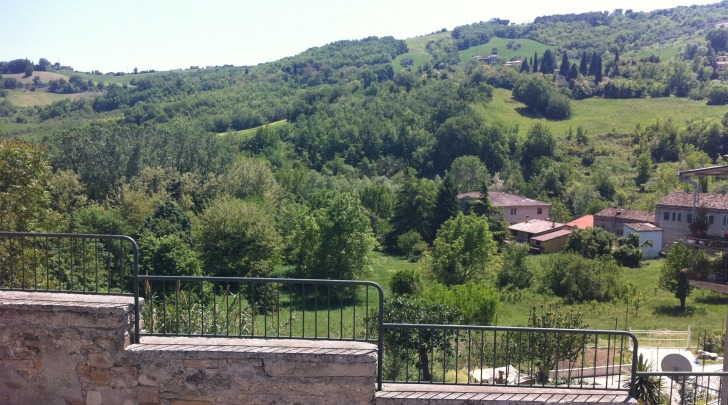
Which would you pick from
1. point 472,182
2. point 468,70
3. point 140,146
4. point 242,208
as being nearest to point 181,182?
point 140,146

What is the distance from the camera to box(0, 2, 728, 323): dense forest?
1496 inches

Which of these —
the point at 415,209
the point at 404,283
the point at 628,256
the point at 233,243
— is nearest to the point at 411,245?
the point at 415,209

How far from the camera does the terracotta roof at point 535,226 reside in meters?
60.1

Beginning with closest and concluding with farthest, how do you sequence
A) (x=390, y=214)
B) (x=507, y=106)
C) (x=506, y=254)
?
(x=506, y=254) < (x=390, y=214) < (x=507, y=106)

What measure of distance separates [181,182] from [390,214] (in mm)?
22574

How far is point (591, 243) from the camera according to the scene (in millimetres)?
51719

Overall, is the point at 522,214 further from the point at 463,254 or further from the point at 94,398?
the point at 94,398

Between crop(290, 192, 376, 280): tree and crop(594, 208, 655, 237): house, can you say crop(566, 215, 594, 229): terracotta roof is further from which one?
crop(290, 192, 376, 280): tree

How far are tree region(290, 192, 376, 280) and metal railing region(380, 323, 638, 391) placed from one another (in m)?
18.9

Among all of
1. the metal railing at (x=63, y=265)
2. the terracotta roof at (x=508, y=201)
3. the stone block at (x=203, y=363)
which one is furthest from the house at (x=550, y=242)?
the stone block at (x=203, y=363)

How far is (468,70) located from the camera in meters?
155

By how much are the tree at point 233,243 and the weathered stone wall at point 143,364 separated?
104ft

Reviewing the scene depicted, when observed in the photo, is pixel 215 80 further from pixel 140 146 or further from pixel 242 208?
pixel 242 208

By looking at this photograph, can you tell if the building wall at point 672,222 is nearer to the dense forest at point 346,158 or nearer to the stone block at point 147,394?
the dense forest at point 346,158
